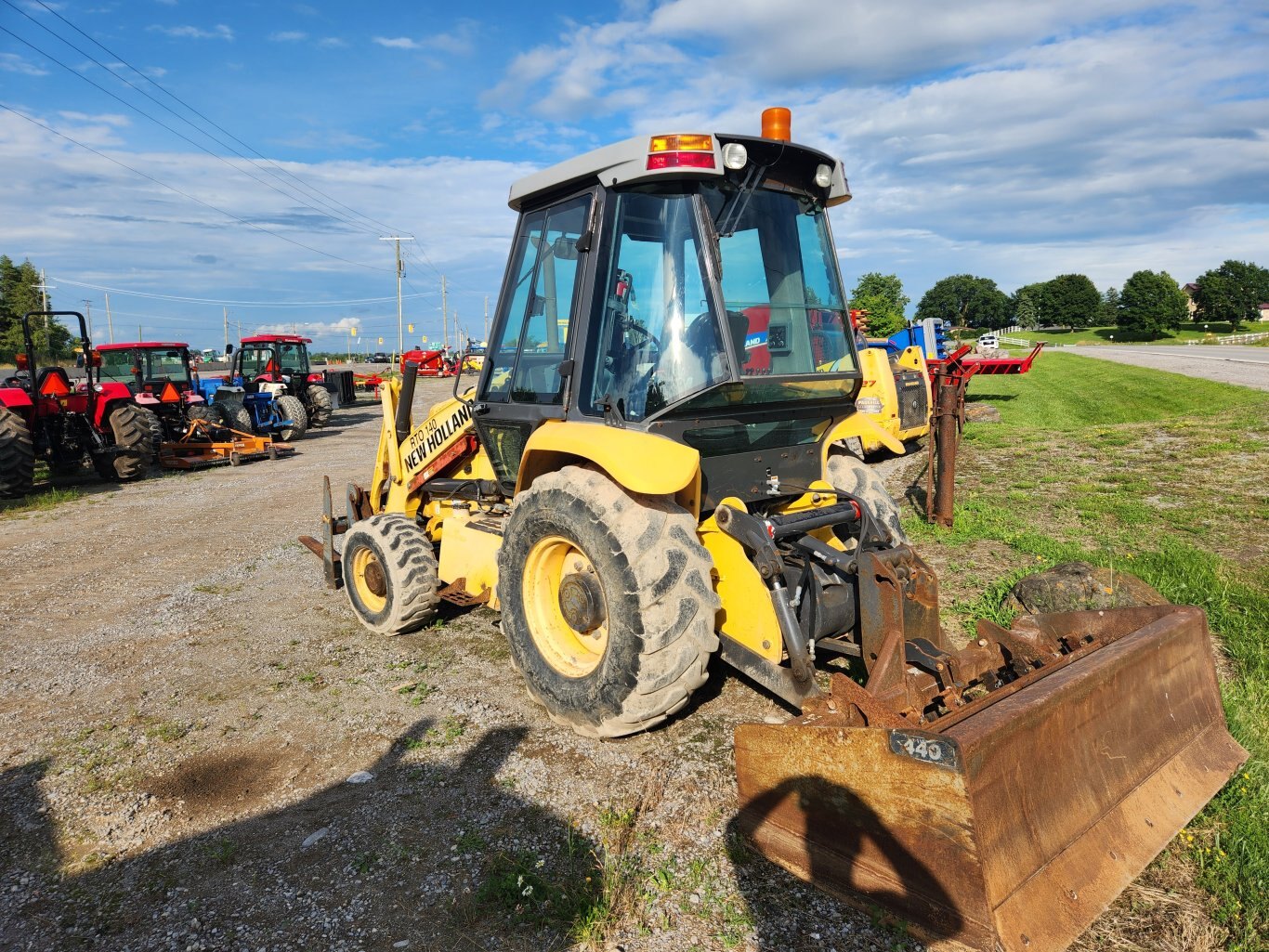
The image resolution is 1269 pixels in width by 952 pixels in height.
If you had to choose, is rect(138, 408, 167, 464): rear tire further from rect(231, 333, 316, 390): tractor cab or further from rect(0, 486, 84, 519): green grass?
rect(231, 333, 316, 390): tractor cab

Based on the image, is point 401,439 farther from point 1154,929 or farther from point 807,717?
point 1154,929

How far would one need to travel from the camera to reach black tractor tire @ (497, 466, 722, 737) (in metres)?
3.22

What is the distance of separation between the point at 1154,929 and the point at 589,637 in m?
2.39

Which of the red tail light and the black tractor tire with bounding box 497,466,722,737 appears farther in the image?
the red tail light

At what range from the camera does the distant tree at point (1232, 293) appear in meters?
84.4

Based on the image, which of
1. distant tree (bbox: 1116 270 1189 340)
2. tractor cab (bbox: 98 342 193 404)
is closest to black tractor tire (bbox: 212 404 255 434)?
tractor cab (bbox: 98 342 193 404)

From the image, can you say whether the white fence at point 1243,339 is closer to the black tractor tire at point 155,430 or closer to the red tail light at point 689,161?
the black tractor tire at point 155,430

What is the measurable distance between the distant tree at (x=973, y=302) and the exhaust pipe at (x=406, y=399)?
114912 millimetres

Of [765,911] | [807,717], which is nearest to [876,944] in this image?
[765,911]

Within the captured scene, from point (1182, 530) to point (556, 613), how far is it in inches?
214

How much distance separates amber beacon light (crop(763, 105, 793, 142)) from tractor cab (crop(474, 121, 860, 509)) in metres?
0.11

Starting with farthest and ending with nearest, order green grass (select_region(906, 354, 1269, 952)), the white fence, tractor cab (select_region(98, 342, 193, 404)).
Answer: the white fence → tractor cab (select_region(98, 342, 193, 404)) → green grass (select_region(906, 354, 1269, 952))

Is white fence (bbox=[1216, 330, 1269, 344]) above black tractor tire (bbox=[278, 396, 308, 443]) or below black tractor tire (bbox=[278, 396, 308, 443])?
above

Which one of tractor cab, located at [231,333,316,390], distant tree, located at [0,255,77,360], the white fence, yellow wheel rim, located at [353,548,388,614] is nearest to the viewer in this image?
yellow wheel rim, located at [353,548,388,614]
